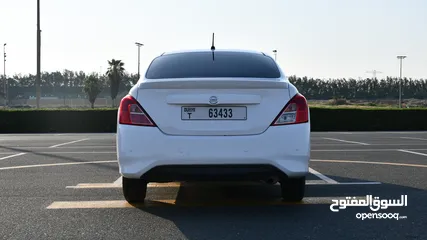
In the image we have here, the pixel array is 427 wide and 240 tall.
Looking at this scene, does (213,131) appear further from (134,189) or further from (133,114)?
(134,189)

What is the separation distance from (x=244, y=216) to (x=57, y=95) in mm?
134617

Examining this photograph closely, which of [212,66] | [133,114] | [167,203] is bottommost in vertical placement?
[167,203]

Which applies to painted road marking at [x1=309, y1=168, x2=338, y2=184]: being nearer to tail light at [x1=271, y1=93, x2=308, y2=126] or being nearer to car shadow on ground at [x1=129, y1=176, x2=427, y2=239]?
car shadow on ground at [x1=129, y1=176, x2=427, y2=239]

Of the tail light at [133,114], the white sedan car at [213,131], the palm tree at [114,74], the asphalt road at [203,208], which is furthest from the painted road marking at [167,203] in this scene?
the palm tree at [114,74]

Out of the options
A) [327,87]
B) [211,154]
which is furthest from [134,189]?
[327,87]

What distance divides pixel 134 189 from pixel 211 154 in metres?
1.09

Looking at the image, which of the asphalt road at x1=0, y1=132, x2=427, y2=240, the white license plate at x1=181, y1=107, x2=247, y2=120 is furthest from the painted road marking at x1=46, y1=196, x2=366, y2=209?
the white license plate at x1=181, y1=107, x2=247, y2=120

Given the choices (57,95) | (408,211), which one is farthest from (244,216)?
(57,95)

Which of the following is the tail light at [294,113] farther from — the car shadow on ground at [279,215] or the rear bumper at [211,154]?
the car shadow on ground at [279,215]

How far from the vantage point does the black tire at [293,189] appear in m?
5.42

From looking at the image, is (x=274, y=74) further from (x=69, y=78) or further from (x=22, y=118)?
(x=69, y=78)

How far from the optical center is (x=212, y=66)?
5.65 m

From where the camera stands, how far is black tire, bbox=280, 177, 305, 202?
5422 millimetres

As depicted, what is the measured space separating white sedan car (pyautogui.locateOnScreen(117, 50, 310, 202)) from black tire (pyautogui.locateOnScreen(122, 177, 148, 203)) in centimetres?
38
